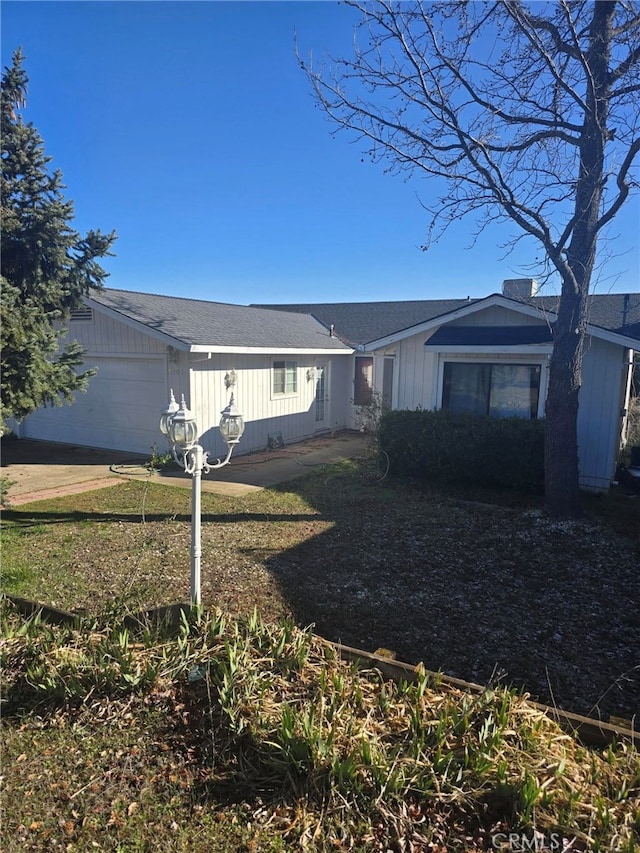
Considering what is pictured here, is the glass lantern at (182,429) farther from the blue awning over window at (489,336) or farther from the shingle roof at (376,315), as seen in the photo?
the shingle roof at (376,315)

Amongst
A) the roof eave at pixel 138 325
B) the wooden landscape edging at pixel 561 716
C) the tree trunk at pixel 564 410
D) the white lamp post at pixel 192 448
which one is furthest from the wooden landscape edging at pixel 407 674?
the roof eave at pixel 138 325

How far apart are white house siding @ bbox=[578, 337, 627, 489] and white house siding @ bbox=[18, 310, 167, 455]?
8.75m

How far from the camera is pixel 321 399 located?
16.2 meters

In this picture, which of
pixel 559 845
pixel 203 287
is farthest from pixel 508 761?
pixel 203 287

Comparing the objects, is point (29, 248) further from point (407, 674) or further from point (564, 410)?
point (564, 410)

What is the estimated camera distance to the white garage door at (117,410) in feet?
39.2

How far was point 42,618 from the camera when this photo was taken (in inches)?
165

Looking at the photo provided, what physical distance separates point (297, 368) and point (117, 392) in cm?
489

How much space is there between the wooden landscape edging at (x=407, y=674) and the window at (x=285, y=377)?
972 cm

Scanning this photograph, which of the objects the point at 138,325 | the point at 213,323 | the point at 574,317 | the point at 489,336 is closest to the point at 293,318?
the point at 213,323

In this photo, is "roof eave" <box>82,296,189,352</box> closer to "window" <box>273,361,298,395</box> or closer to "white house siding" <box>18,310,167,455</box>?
"white house siding" <box>18,310,167,455</box>

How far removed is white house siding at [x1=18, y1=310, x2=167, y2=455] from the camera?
11.8 meters

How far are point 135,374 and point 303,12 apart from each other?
26.3 feet

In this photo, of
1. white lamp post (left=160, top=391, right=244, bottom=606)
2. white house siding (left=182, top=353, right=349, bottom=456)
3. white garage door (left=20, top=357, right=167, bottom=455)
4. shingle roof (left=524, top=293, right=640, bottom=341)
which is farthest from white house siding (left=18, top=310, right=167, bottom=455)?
shingle roof (left=524, top=293, right=640, bottom=341)
